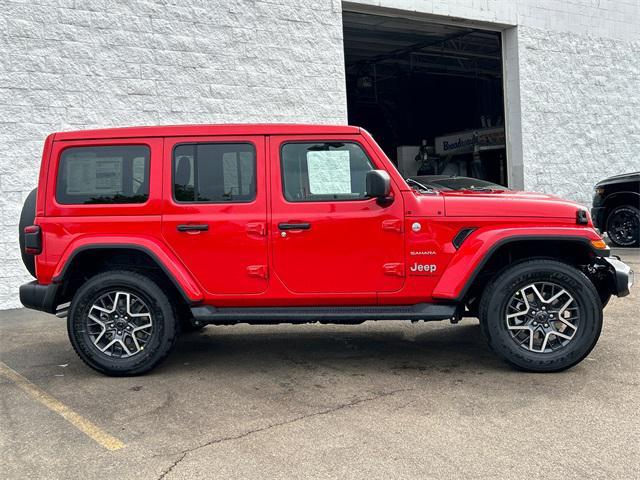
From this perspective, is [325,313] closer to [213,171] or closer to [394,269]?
[394,269]

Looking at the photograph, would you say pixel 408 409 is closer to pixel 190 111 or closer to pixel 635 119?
pixel 190 111

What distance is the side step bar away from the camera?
4.63m

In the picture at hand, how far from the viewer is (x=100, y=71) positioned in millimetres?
8383

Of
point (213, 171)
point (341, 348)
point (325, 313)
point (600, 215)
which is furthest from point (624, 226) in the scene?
point (213, 171)

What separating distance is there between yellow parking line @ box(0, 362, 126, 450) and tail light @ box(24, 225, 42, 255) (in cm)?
102

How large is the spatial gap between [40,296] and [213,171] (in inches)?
65.6

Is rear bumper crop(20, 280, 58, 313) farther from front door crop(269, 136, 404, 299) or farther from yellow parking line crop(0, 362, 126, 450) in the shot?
front door crop(269, 136, 404, 299)

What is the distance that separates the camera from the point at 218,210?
474 cm

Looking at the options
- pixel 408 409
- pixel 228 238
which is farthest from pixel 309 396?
pixel 228 238

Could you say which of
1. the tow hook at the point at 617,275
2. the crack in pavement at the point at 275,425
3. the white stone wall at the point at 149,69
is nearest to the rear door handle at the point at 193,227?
the crack in pavement at the point at 275,425

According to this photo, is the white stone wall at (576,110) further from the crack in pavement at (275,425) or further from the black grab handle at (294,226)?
the crack in pavement at (275,425)

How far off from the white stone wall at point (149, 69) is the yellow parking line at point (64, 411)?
3.44m

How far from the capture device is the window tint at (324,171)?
4.71 metres

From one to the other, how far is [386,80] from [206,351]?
69.3 feet
